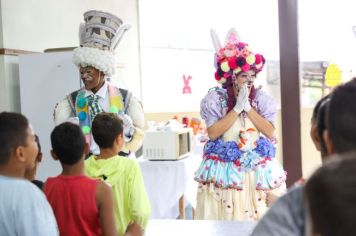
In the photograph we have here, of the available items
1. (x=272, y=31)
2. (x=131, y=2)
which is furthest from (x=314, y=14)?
(x=131, y=2)

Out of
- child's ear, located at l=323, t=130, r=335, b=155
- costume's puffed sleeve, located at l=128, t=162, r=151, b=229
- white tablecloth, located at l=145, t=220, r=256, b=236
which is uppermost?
child's ear, located at l=323, t=130, r=335, b=155

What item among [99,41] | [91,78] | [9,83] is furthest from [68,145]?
[9,83]

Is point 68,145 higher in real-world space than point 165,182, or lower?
higher

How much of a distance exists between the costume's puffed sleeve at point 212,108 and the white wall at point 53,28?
2.16 m

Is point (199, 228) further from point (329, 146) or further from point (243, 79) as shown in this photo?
point (243, 79)

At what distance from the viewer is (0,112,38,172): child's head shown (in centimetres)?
140

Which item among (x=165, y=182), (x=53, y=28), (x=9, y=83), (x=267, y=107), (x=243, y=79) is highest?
(x=53, y=28)

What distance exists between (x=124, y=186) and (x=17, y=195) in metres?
0.59

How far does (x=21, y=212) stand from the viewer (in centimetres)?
129

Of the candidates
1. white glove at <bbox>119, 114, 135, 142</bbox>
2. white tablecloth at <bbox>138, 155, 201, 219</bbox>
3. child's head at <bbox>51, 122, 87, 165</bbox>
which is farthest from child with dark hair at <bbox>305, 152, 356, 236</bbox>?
white tablecloth at <bbox>138, 155, 201, 219</bbox>

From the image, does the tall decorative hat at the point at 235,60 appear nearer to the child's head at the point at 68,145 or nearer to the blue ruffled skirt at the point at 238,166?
the blue ruffled skirt at the point at 238,166

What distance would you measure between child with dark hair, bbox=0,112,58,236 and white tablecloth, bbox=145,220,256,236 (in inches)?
19.3

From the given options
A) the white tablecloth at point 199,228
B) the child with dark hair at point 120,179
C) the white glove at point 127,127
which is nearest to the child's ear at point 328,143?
the white tablecloth at point 199,228

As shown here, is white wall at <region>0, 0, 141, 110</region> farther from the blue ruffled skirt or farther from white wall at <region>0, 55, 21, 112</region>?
the blue ruffled skirt
